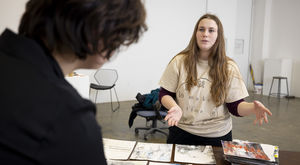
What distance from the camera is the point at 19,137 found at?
44 centimetres

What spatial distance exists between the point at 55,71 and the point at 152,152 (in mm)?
883

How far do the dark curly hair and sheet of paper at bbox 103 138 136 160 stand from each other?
79 cm

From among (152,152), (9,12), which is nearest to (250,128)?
(152,152)

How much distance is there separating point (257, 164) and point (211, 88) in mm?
550

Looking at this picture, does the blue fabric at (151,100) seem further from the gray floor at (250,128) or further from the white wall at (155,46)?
the white wall at (155,46)

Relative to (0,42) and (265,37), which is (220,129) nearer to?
(0,42)

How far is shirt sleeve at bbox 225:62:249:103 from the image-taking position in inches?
61.2

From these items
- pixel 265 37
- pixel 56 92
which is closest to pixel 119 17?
pixel 56 92

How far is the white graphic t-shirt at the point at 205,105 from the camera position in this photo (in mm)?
1555

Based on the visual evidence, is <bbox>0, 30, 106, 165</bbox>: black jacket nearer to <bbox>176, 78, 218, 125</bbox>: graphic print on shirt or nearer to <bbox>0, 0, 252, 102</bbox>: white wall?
<bbox>176, 78, 218, 125</bbox>: graphic print on shirt

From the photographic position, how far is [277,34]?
818 cm

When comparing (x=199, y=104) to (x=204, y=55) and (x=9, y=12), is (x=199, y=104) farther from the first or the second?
(x=9, y=12)

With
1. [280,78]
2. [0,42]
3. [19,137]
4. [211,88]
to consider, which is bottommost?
[280,78]

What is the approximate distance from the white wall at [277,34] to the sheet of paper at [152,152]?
783cm
